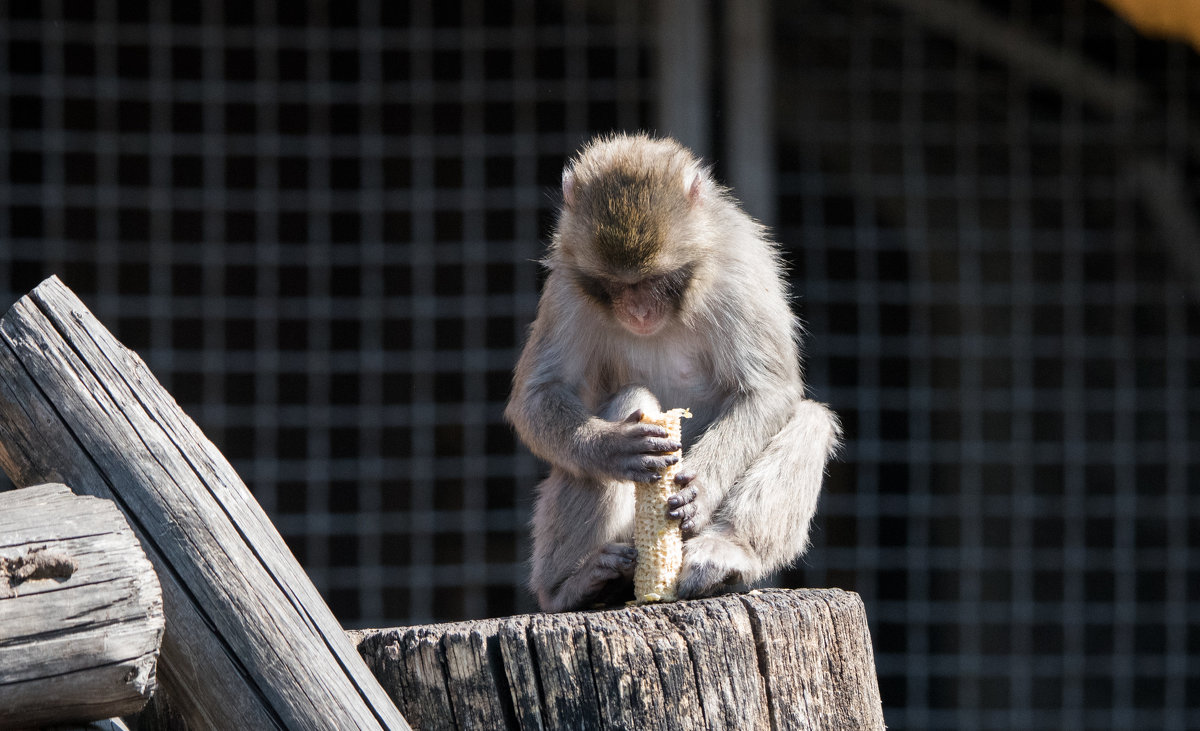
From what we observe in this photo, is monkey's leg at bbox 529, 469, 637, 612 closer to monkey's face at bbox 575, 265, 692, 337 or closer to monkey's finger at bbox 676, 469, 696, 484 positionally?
monkey's finger at bbox 676, 469, 696, 484

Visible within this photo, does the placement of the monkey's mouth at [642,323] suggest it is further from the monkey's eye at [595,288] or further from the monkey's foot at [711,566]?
the monkey's foot at [711,566]

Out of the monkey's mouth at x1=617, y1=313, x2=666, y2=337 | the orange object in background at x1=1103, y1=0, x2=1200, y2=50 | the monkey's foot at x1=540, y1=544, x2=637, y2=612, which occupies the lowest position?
the monkey's foot at x1=540, y1=544, x2=637, y2=612

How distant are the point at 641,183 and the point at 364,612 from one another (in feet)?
18.4

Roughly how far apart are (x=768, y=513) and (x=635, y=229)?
36.6 inches

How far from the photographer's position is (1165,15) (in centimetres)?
670

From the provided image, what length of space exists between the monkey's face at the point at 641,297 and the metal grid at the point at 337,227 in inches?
151

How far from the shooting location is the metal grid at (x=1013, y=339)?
Result: 8039 millimetres

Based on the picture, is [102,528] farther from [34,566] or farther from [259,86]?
[259,86]

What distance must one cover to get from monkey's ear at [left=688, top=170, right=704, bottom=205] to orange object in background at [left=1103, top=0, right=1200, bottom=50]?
136 inches

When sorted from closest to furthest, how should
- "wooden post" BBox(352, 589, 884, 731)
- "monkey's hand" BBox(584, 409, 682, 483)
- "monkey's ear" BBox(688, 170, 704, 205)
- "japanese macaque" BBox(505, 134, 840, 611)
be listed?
"wooden post" BBox(352, 589, 884, 731)
"monkey's hand" BBox(584, 409, 682, 483)
"japanese macaque" BBox(505, 134, 840, 611)
"monkey's ear" BBox(688, 170, 704, 205)

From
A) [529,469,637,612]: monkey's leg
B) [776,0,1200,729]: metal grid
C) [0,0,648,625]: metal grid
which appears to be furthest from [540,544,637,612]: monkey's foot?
[776,0,1200,729]: metal grid

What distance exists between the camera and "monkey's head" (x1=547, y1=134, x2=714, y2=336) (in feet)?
13.3

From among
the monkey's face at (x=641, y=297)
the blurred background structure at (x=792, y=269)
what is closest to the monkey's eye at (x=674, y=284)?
the monkey's face at (x=641, y=297)

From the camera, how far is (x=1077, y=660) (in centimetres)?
817
